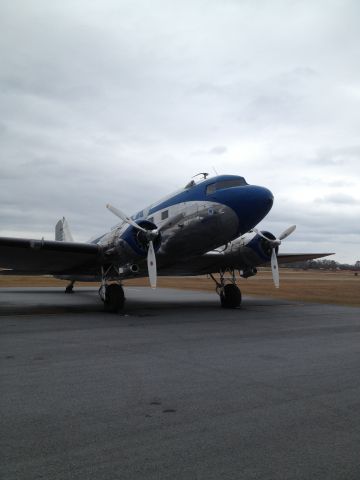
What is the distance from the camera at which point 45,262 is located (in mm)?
17766

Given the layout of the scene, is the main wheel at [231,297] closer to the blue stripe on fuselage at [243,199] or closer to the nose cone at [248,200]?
the blue stripe on fuselage at [243,199]

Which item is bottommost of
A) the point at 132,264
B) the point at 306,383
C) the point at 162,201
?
the point at 306,383

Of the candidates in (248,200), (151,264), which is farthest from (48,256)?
(248,200)

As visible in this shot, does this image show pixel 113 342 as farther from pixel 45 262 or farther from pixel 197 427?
pixel 45 262

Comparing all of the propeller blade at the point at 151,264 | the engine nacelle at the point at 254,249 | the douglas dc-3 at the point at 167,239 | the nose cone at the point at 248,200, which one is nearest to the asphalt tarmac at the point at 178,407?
the propeller blade at the point at 151,264

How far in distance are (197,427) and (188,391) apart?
1313mm

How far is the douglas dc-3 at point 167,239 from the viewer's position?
15117 millimetres

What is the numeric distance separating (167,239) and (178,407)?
11523 millimetres

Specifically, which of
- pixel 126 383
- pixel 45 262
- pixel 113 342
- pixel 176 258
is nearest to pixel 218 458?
pixel 126 383

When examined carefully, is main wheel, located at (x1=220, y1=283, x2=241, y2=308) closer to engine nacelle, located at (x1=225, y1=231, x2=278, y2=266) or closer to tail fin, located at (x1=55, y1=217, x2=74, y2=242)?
engine nacelle, located at (x1=225, y1=231, x2=278, y2=266)

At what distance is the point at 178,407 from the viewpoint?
506 cm

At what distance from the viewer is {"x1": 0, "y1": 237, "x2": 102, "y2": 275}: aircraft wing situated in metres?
15.1

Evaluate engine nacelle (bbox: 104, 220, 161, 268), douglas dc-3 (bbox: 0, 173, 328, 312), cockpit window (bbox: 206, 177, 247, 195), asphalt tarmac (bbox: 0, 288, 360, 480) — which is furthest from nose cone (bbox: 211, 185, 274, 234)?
asphalt tarmac (bbox: 0, 288, 360, 480)

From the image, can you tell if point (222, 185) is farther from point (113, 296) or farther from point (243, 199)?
point (113, 296)
